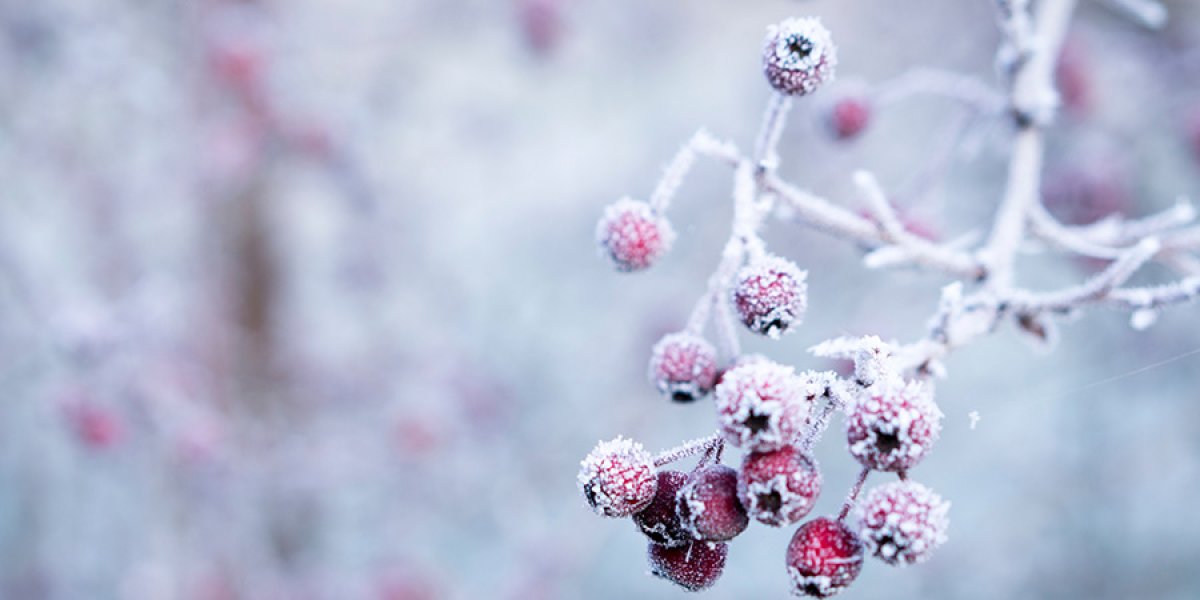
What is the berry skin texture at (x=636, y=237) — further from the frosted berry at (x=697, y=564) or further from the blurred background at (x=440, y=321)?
the blurred background at (x=440, y=321)

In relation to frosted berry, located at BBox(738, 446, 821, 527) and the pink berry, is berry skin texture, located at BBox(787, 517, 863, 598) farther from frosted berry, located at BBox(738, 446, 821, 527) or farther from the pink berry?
the pink berry

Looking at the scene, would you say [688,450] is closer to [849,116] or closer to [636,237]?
[636,237]

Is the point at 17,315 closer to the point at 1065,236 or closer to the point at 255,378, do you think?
the point at 255,378

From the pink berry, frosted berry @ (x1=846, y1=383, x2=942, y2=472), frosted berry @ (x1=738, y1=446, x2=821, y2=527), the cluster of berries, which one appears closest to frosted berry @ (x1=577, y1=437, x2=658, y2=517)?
the cluster of berries

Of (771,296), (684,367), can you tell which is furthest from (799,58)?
(684,367)

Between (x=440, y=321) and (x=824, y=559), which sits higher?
(x=440, y=321)

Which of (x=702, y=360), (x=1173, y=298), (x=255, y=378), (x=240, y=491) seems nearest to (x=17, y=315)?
(x=255, y=378)

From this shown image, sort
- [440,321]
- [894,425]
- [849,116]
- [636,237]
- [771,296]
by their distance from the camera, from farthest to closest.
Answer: [440,321] → [849,116] → [636,237] → [771,296] → [894,425]
